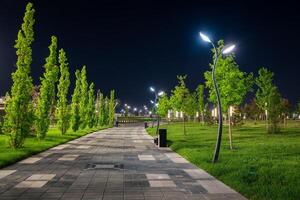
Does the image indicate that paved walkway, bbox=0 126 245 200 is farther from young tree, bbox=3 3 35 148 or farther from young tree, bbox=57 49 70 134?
young tree, bbox=57 49 70 134

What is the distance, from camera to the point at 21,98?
82.7 feet

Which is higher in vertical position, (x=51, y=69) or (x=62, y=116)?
(x=51, y=69)

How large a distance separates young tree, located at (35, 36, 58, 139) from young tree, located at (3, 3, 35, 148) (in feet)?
20.1

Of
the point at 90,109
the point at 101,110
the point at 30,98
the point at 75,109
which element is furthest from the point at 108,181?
the point at 101,110

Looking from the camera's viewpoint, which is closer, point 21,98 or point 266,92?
point 21,98

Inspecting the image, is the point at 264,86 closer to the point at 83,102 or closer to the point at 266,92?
the point at 266,92

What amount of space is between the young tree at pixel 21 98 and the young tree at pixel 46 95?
612 centimetres

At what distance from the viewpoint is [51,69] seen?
34719 millimetres

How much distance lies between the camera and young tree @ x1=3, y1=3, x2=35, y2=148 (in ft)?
80.9

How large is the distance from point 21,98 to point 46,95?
847cm

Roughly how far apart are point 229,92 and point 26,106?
519 inches

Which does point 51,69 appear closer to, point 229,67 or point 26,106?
point 26,106

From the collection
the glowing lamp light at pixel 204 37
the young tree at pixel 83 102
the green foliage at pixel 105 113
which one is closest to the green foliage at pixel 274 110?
the young tree at pixel 83 102

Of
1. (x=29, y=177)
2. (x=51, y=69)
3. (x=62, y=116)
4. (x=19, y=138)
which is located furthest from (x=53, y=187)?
(x=62, y=116)
